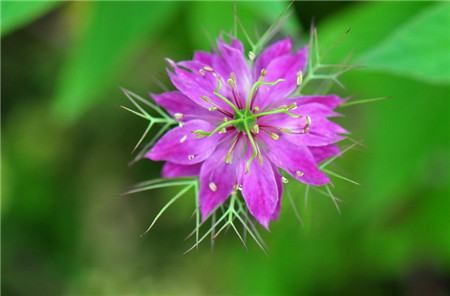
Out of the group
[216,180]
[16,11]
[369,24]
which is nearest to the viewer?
[216,180]

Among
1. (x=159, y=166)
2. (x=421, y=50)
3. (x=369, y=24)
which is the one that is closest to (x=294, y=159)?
(x=421, y=50)

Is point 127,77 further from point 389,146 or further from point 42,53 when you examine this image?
point 389,146

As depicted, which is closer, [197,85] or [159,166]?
[197,85]

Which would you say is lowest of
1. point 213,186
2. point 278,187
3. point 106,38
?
point 278,187

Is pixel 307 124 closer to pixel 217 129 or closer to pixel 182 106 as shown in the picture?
pixel 217 129

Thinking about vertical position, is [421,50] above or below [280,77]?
below

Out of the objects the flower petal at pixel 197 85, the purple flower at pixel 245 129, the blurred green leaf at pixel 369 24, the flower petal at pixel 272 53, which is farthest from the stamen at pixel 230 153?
the blurred green leaf at pixel 369 24

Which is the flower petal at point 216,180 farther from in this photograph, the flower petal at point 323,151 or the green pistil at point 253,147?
the flower petal at point 323,151

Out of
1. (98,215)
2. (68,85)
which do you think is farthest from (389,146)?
(98,215)

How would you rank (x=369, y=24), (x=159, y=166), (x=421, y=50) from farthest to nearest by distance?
(x=159, y=166), (x=369, y=24), (x=421, y=50)

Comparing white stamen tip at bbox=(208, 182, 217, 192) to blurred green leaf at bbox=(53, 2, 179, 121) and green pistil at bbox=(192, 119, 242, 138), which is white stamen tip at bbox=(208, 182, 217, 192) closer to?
green pistil at bbox=(192, 119, 242, 138)
